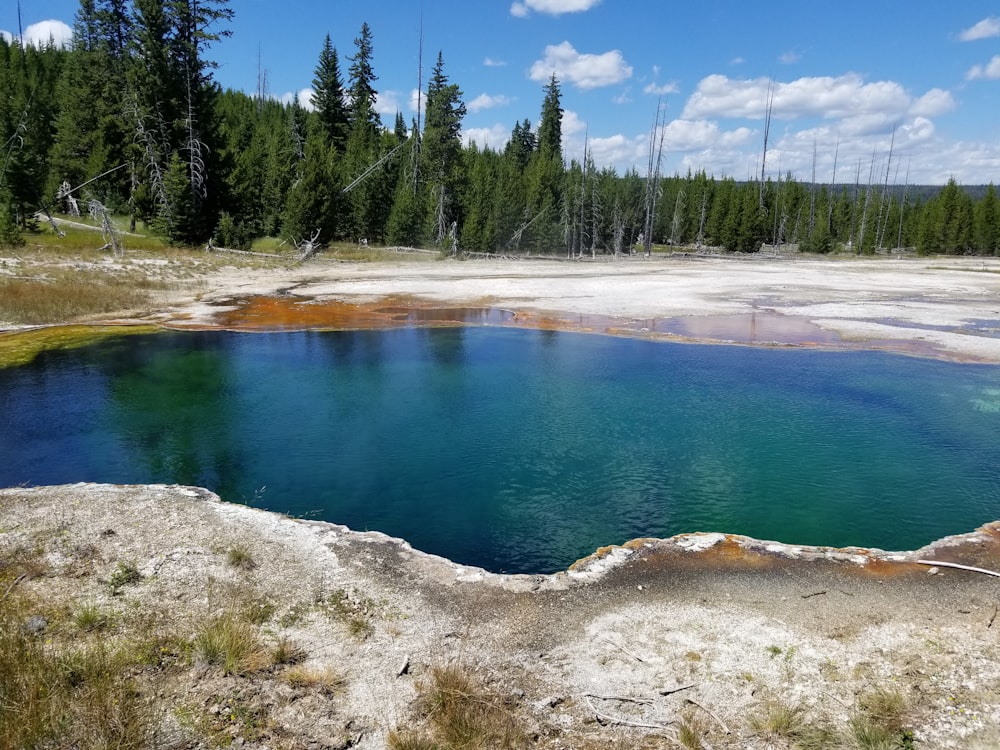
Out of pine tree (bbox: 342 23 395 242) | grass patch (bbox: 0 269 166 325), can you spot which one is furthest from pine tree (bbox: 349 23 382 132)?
grass patch (bbox: 0 269 166 325)

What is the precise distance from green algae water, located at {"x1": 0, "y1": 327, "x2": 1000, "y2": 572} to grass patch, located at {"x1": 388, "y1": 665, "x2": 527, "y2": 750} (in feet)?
9.98

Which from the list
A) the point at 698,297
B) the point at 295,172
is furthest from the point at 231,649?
the point at 295,172

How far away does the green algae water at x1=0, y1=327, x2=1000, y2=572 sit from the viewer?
9.63 m

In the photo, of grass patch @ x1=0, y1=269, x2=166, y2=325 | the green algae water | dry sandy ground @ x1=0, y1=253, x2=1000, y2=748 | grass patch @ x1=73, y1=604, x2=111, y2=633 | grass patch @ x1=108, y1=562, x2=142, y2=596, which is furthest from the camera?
grass patch @ x1=0, y1=269, x2=166, y2=325

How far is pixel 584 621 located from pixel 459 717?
1.80 meters

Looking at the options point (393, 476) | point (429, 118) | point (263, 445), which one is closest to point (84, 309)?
point (263, 445)

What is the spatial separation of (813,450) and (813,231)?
72.7 m

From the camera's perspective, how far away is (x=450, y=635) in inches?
237

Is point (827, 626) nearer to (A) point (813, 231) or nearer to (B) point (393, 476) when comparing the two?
(B) point (393, 476)

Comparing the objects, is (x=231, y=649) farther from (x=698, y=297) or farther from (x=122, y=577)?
(x=698, y=297)

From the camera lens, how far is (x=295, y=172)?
4959 centimetres

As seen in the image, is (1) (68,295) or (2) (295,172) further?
(2) (295,172)

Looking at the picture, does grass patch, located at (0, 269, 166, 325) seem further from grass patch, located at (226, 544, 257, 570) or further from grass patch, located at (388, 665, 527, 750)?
grass patch, located at (388, 665, 527, 750)

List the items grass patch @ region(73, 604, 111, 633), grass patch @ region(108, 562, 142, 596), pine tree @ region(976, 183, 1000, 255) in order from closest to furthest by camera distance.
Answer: grass patch @ region(73, 604, 111, 633) < grass patch @ region(108, 562, 142, 596) < pine tree @ region(976, 183, 1000, 255)
